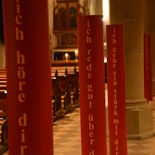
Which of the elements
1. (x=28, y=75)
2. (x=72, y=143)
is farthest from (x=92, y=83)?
(x=72, y=143)

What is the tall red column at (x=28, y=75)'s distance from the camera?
2.26 meters

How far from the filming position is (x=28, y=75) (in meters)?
2.28

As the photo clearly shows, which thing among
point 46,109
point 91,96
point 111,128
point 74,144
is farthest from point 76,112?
point 46,109

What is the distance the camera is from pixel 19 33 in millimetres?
2256

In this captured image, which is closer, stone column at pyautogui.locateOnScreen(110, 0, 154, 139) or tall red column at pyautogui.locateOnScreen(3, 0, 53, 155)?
tall red column at pyautogui.locateOnScreen(3, 0, 53, 155)

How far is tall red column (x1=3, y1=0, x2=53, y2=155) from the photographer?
2.26m

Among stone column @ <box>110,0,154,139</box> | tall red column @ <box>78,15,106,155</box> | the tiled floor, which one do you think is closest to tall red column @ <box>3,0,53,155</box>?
tall red column @ <box>78,15,106,155</box>

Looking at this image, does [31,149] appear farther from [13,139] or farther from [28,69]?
[28,69]

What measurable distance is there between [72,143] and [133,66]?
6.40ft

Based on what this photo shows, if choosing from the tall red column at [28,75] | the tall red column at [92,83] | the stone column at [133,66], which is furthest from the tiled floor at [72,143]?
the tall red column at [28,75]

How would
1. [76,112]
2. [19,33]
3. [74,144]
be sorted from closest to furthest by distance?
[19,33] → [74,144] → [76,112]

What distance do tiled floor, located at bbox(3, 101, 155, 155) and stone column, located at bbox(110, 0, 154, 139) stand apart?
0.31 m

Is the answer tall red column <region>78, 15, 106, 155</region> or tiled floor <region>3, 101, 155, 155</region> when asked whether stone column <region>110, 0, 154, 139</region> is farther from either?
tall red column <region>78, 15, 106, 155</region>

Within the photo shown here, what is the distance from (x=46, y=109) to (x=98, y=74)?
2057 mm
